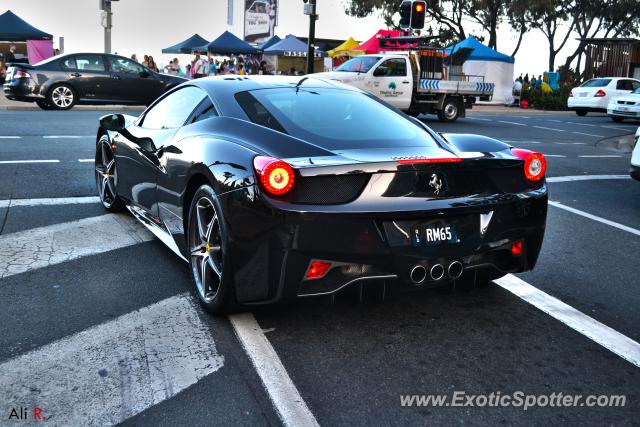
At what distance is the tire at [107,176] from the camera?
656 centimetres

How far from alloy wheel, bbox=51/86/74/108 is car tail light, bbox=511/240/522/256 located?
55.9ft

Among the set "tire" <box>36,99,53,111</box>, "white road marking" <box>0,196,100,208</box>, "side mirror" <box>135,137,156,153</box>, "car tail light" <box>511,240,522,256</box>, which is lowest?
"white road marking" <box>0,196,100,208</box>

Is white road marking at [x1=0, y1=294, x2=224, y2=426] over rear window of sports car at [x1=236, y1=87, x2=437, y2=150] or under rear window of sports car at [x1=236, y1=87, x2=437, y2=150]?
under

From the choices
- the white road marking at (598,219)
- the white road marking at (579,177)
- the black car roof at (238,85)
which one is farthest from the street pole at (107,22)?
the black car roof at (238,85)

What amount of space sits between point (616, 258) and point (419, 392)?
10.4ft

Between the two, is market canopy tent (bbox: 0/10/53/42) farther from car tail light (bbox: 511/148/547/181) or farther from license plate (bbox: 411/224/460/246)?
license plate (bbox: 411/224/460/246)

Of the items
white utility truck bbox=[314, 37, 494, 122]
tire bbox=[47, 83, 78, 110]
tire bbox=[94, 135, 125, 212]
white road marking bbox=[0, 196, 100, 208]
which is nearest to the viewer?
tire bbox=[94, 135, 125, 212]

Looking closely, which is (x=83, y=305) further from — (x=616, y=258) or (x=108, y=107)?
(x=108, y=107)

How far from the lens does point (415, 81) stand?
21547 mm

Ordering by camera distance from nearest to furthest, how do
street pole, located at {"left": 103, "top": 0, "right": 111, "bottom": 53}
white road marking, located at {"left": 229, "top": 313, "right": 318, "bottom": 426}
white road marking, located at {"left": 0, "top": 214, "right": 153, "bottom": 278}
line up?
white road marking, located at {"left": 229, "top": 313, "right": 318, "bottom": 426} → white road marking, located at {"left": 0, "top": 214, "right": 153, "bottom": 278} → street pole, located at {"left": 103, "top": 0, "right": 111, "bottom": 53}

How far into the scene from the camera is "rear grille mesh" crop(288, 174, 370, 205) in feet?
11.7

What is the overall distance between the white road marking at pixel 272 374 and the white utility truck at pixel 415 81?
55.4ft

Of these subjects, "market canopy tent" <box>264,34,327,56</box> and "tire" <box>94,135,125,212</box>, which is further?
"market canopy tent" <box>264,34,327,56</box>

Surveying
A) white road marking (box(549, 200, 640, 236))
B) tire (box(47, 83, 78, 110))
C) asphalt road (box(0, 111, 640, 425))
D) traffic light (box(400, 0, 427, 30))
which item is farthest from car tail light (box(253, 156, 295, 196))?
traffic light (box(400, 0, 427, 30))
